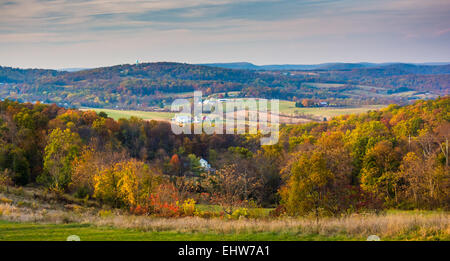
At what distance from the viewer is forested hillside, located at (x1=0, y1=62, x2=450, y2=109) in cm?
9506

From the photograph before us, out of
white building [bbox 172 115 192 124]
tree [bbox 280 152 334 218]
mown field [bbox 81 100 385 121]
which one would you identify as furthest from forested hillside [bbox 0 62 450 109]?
A: tree [bbox 280 152 334 218]

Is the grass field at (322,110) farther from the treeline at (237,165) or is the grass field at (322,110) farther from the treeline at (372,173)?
the treeline at (372,173)

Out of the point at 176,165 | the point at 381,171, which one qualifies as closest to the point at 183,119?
the point at 176,165

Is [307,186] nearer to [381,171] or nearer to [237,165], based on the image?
[381,171]

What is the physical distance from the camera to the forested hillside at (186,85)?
95.1 m

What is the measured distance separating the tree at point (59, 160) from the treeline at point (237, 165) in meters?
0.10

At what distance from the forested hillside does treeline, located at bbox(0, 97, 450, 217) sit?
34.0 meters

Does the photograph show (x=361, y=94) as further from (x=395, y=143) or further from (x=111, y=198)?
(x=111, y=198)

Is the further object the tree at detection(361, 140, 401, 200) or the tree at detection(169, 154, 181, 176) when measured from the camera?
the tree at detection(169, 154, 181, 176)

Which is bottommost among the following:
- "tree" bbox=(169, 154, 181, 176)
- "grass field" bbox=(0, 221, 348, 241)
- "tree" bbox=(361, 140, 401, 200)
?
"tree" bbox=(169, 154, 181, 176)

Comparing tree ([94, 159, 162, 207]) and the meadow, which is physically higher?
the meadow

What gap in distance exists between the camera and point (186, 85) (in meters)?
109

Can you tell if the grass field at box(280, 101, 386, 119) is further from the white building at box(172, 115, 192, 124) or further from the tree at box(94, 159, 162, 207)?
the tree at box(94, 159, 162, 207)

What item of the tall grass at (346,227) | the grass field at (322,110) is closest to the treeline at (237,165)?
the tall grass at (346,227)
